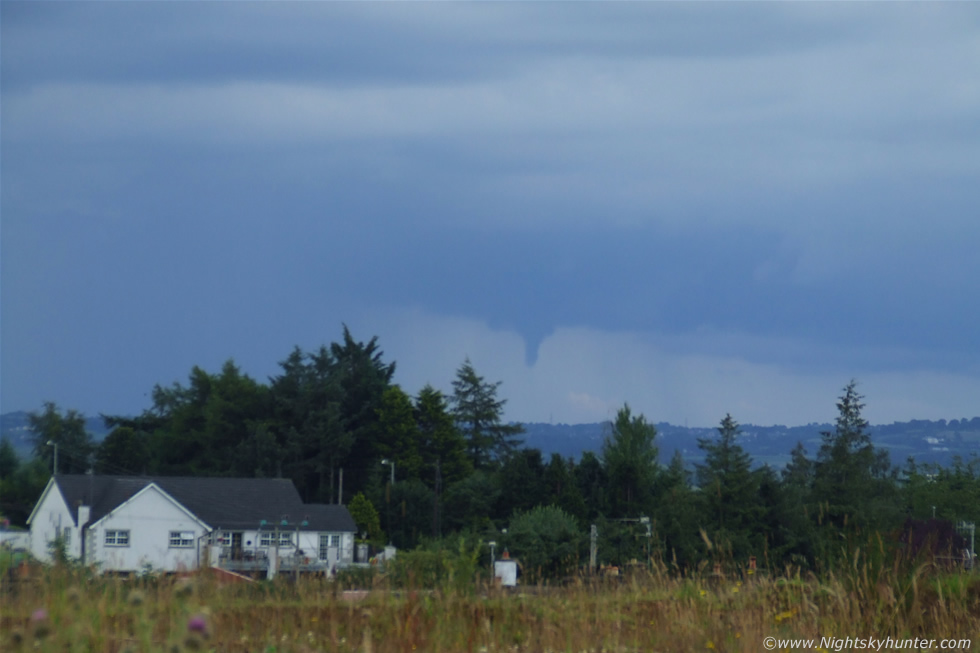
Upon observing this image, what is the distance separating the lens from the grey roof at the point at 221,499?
57.1 metres

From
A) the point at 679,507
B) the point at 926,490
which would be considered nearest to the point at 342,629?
the point at 679,507

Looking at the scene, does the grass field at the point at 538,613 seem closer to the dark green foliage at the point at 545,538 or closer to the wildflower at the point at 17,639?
the wildflower at the point at 17,639

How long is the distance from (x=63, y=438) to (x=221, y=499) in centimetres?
3336

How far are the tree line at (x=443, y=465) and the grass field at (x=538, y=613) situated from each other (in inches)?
1249

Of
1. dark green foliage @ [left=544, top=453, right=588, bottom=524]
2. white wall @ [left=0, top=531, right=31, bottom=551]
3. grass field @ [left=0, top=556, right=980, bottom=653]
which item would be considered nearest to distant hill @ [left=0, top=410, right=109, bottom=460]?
dark green foliage @ [left=544, top=453, right=588, bottom=524]

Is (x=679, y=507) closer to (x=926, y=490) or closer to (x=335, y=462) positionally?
(x=926, y=490)

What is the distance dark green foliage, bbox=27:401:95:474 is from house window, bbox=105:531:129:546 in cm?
3081

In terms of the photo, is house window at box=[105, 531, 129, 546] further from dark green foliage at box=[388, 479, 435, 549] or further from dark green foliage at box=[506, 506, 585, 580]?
dark green foliage at box=[506, 506, 585, 580]

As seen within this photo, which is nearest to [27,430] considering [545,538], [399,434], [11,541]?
[399,434]

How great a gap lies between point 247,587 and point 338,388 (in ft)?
228

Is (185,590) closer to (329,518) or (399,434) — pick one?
(329,518)

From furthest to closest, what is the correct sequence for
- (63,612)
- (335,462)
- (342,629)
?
(335,462), (342,629), (63,612)

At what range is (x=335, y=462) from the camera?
76625mm

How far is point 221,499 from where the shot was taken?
197 feet
